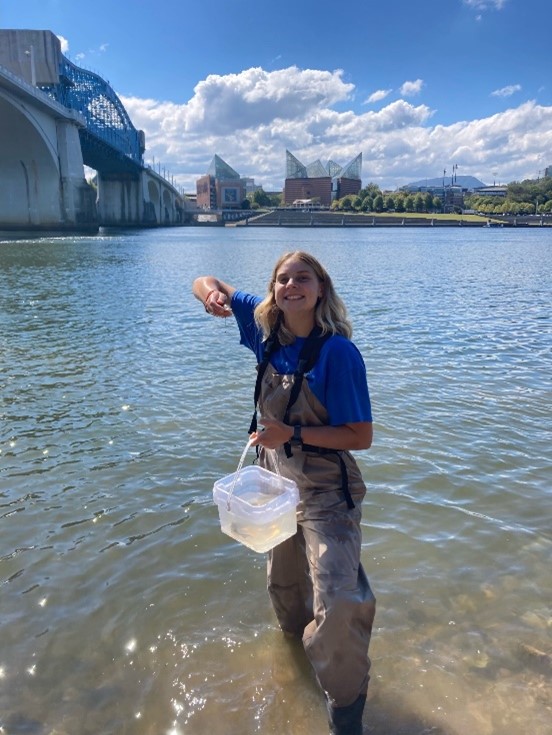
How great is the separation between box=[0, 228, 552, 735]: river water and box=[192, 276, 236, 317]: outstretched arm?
2318 millimetres

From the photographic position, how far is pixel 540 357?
43.5ft

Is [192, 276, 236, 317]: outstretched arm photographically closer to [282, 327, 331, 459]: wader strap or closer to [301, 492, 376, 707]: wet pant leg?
[282, 327, 331, 459]: wader strap

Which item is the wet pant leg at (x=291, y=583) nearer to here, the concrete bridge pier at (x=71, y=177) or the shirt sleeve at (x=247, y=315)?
the shirt sleeve at (x=247, y=315)

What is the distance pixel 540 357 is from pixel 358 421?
1163 cm

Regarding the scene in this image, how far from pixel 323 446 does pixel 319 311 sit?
0.78m

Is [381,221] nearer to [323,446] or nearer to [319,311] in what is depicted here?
[319,311]

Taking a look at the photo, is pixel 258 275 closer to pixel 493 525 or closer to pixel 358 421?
pixel 493 525

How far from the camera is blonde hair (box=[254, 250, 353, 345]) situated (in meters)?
3.32

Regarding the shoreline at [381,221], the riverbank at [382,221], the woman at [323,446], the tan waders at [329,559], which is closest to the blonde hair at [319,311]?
the woman at [323,446]

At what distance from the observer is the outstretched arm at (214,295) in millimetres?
3977

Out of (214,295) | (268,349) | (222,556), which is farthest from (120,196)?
(268,349)

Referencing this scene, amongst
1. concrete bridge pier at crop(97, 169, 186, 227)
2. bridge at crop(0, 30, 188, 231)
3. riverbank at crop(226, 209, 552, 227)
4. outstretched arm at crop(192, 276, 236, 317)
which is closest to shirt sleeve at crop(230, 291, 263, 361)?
outstretched arm at crop(192, 276, 236, 317)

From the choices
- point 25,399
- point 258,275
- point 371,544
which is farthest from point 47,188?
point 371,544

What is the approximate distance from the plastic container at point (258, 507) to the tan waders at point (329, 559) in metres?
0.11
